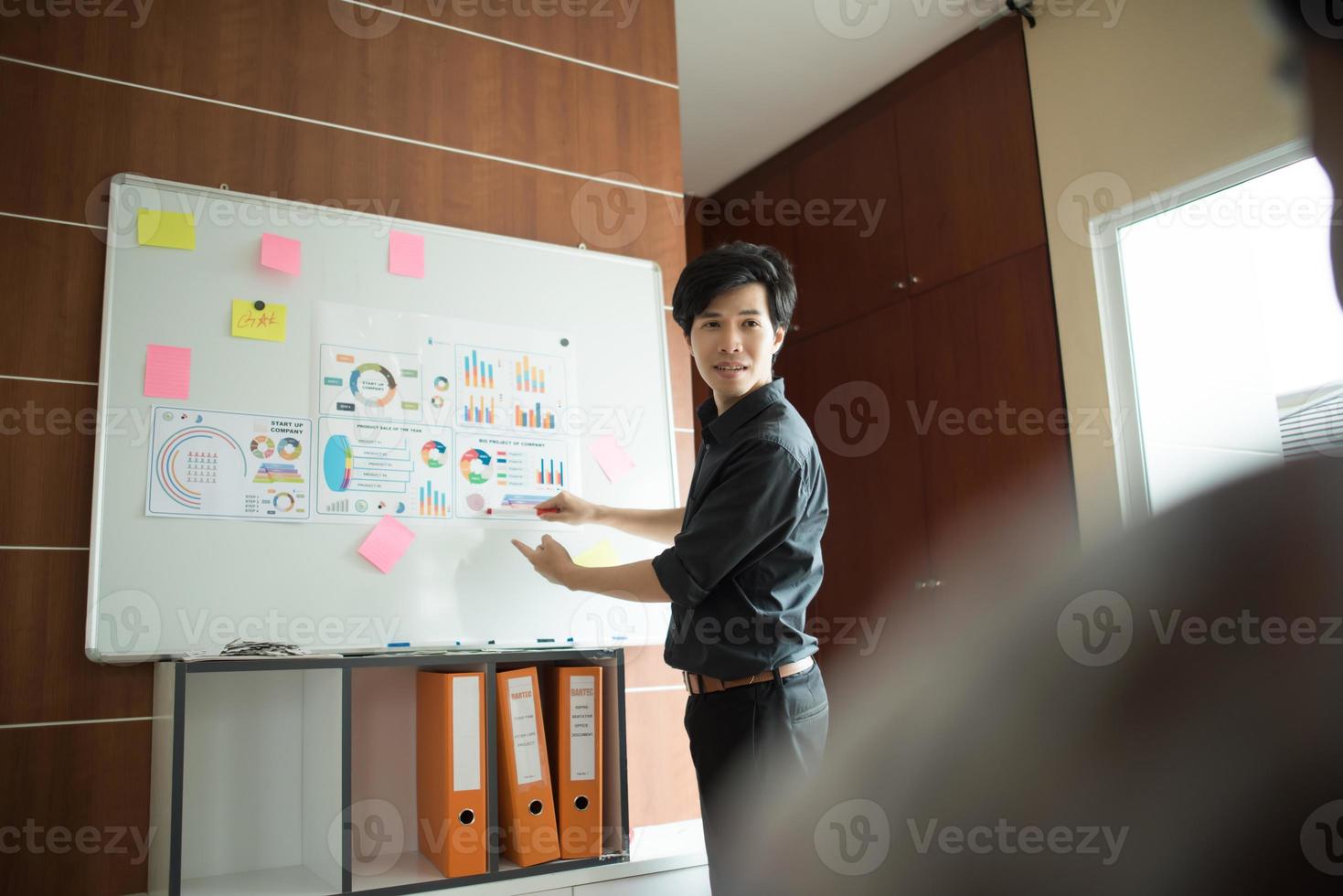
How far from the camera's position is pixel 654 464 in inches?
84.0

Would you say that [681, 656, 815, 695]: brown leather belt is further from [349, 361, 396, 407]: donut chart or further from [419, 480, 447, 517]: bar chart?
[349, 361, 396, 407]: donut chart

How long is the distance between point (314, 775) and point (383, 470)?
56 centimetres

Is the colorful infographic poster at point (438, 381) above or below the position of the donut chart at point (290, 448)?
above

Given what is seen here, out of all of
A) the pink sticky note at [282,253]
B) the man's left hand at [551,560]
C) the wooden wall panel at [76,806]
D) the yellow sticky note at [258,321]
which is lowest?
the wooden wall panel at [76,806]

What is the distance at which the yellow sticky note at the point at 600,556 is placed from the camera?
1.99 meters

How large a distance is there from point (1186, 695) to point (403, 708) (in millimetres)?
1756

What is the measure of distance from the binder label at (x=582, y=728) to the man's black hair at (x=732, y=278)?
2.16ft

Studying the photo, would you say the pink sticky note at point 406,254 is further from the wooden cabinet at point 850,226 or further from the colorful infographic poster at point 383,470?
the wooden cabinet at point 850,226

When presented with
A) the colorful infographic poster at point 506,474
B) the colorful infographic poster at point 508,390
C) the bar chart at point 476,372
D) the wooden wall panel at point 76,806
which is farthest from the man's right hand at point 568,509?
the wooden wall panel at point 76,806

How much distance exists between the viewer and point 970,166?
3.05 metres

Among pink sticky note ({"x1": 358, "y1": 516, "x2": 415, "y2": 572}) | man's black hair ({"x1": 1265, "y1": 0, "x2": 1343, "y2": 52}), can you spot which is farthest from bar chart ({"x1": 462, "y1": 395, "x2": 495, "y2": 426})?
man's black hair ({"x1": 1265, "y1": 0, "x2": 1343, "y2": 52})

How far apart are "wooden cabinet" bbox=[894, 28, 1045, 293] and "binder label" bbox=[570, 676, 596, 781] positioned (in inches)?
78.1

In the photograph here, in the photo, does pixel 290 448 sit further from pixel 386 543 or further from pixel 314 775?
pixel 314 775

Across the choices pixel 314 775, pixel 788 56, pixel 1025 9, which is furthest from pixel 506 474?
pixel 1025 9
